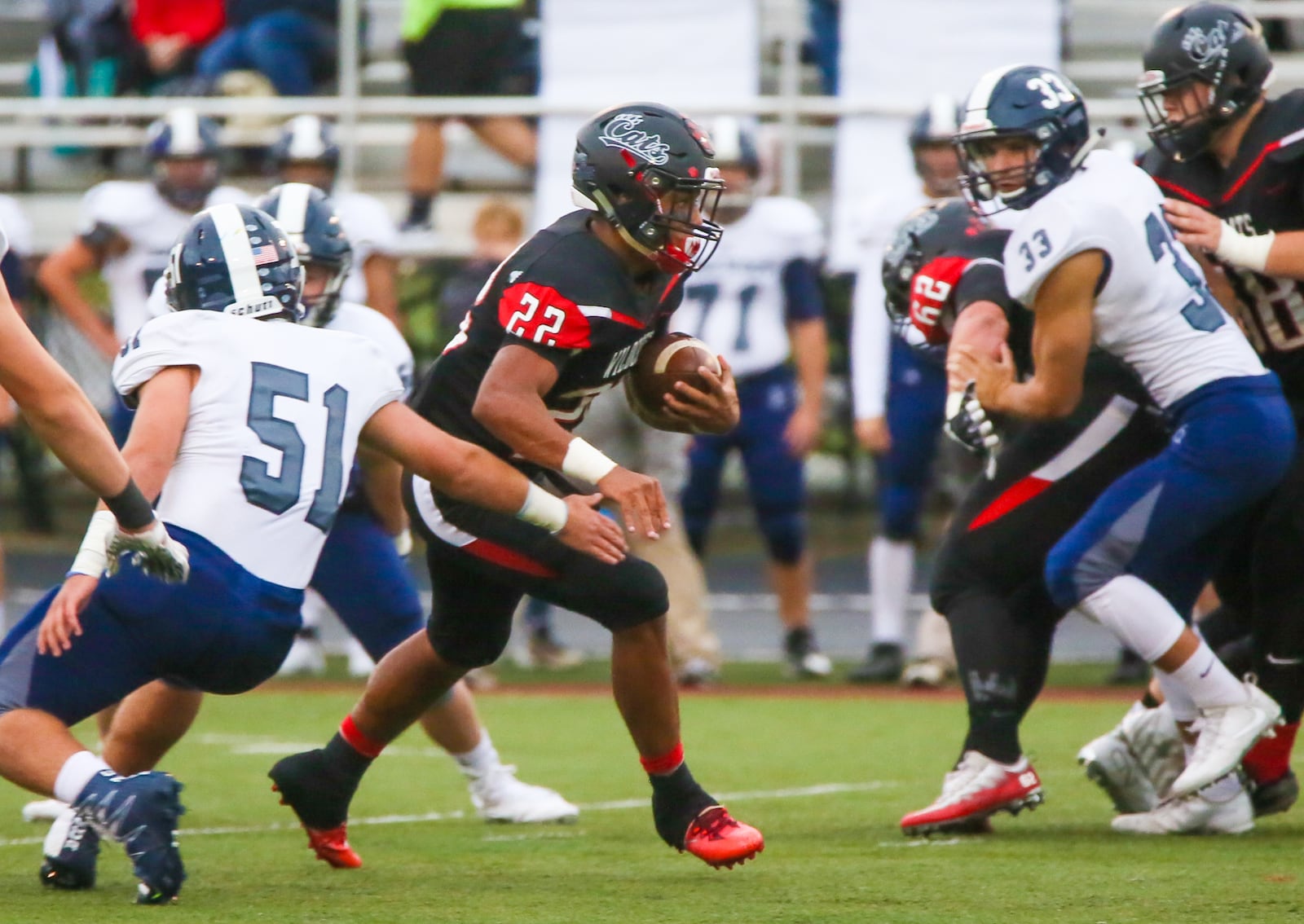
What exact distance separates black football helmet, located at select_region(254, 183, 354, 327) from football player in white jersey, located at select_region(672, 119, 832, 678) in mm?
2953

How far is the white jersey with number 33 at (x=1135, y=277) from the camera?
15.3 feet

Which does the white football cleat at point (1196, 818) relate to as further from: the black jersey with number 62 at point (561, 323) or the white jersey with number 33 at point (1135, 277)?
the black jersey with number 62 at point (561, 323)

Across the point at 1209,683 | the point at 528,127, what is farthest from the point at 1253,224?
the point at 528,127

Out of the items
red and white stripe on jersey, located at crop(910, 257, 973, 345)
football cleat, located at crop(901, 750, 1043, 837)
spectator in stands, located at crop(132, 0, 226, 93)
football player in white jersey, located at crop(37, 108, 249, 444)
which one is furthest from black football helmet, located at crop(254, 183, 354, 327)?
spectator in stands, located at crop(132, 0, 226, 93)

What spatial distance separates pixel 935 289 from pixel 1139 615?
96cm

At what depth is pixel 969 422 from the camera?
188 inches

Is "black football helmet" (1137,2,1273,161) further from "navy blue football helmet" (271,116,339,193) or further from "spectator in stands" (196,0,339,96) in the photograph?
"spectator in stands" (196,0,339,96)

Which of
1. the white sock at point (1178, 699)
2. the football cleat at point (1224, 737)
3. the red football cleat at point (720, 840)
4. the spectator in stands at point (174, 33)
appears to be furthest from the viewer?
the spectator in stands at point (174, 33)

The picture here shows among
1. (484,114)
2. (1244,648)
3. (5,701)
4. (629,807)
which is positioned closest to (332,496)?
(5,701)

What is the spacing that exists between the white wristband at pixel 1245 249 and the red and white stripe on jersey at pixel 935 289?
63 cm

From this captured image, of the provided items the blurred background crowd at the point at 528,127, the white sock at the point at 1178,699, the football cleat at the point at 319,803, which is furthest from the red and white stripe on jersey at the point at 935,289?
the blurred background crowd at the point at 528,127

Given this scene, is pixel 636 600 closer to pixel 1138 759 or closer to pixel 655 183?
pixel 655 183

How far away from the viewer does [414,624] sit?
17.3 feet

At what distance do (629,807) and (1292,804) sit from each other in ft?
5.76
